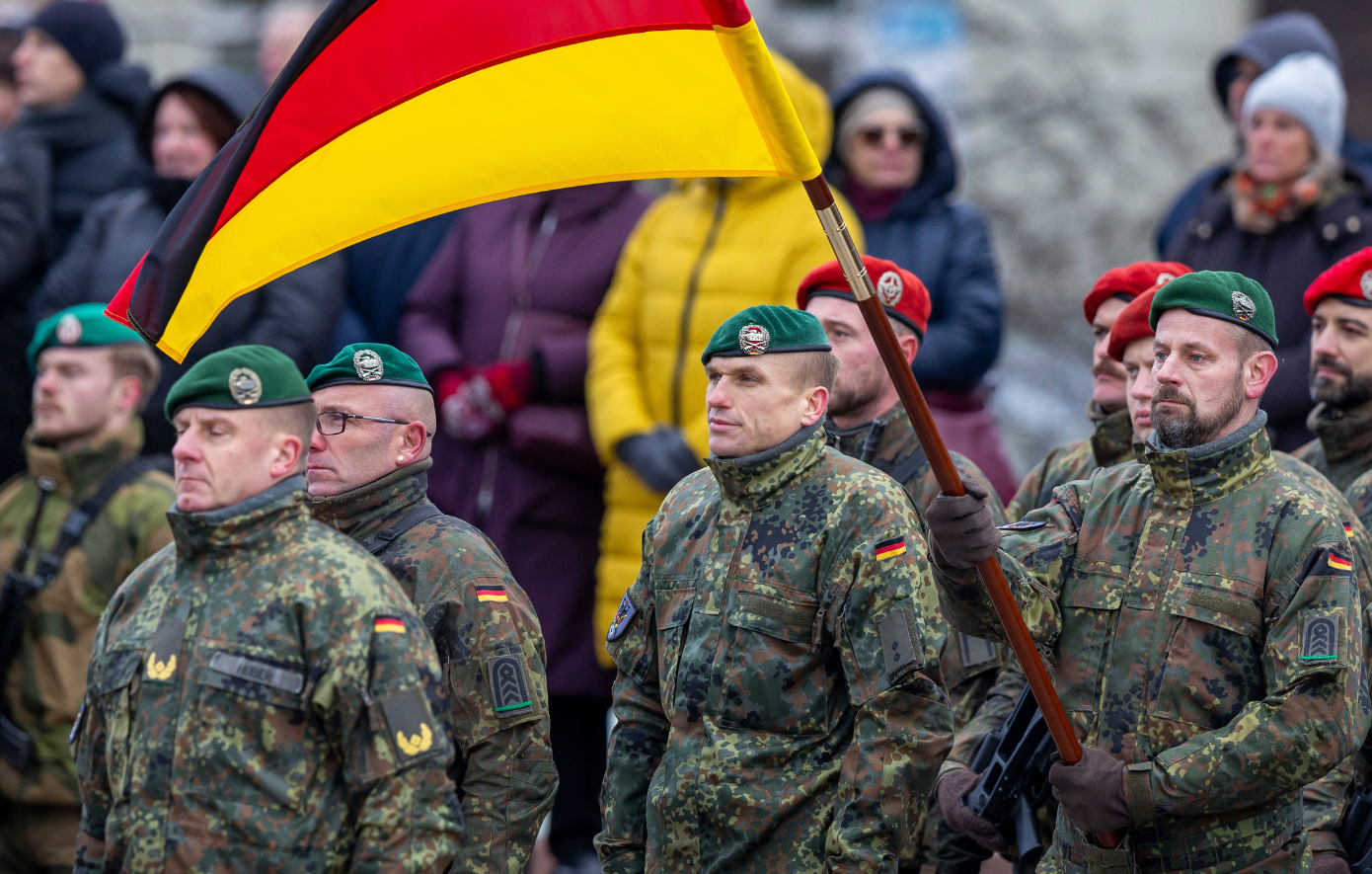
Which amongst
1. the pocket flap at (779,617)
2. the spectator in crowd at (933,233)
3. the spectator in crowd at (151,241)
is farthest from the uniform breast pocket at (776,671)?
the spectator in crowd at (151,241)

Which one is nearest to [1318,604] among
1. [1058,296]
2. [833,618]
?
[833,618]

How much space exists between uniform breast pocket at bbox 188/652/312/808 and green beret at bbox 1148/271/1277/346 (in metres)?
2.21

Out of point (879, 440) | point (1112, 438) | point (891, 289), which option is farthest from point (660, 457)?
point (1112, 438)

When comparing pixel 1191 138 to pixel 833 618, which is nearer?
pixel 833 618

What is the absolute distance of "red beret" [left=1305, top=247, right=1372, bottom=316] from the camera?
5227 mm

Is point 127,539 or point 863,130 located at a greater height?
point 863,130

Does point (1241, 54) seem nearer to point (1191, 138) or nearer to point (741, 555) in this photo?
point (1191, 138)

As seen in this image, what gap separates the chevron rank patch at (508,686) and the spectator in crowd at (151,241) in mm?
3183

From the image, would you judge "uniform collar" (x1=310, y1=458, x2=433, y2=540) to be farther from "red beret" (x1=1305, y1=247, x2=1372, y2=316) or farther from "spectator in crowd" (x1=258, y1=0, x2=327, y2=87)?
"spectator in crowd" (x1=258, y1=0, x2=327, y2=87)

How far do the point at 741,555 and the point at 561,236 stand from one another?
10.6 ft

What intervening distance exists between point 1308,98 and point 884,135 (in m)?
1.61

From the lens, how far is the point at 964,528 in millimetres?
3803

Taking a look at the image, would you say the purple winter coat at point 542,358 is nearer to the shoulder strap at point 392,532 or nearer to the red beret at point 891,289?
the red beret at point 891,289

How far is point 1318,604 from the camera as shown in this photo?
3.86 metres
